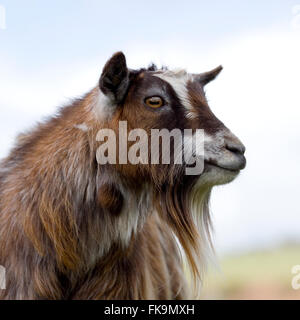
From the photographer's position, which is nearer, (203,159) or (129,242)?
(203,159)

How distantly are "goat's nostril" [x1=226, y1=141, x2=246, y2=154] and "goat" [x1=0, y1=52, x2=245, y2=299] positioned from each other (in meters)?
0.01

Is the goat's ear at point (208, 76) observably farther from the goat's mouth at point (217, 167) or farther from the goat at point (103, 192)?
the goat's mouth at point (217, 167)

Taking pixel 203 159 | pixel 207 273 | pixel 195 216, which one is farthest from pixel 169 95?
pixel 207 273

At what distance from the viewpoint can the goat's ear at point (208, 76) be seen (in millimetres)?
7125

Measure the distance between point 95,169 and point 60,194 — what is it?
473 millimetres

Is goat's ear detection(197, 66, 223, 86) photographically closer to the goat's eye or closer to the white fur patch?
the goat's eye

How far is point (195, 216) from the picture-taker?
269 inches

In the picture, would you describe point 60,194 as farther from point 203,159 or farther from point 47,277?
point 203,159
